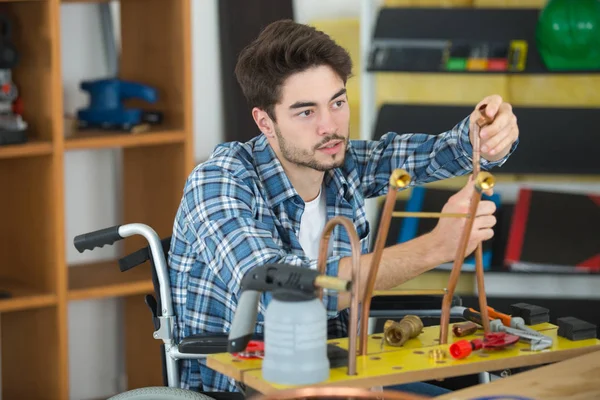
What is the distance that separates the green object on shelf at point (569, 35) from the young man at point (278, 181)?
1294 mm

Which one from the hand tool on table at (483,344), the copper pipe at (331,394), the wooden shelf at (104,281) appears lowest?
the wooden shelf at (104,281)

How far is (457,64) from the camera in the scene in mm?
3812

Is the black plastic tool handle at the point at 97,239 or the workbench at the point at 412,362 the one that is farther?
the black plastic tool handle at the point at 97,239

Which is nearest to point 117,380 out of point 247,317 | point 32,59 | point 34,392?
point 34,392

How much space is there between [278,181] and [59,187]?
1082 millimetres

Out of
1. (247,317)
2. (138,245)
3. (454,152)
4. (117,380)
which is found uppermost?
(454,152)

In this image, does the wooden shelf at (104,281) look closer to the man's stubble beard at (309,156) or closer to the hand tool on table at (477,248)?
the man's stubble beard at (309,156)

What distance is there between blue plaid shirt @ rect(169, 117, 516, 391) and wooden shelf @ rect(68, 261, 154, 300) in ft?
3.57

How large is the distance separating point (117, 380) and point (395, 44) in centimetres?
155

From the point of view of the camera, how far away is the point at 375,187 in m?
2.58

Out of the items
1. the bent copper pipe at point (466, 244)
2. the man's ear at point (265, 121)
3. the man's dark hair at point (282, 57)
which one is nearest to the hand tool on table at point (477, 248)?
the bent copper pipe at point (466, 244)

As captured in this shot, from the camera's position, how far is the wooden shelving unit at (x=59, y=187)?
125 inches

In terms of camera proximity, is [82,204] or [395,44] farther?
[395,44]

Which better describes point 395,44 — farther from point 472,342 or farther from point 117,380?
point 472,342
